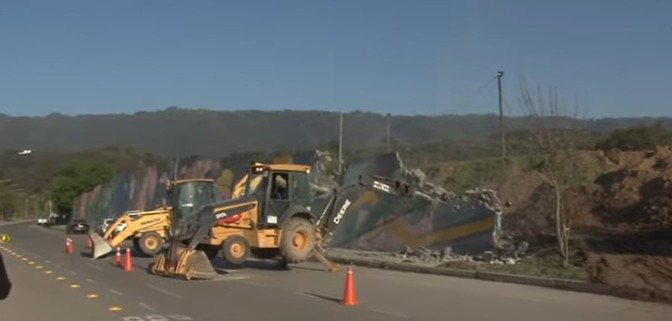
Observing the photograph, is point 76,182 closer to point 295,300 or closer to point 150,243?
point 150,243

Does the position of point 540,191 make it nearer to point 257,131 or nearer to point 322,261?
point 322,261

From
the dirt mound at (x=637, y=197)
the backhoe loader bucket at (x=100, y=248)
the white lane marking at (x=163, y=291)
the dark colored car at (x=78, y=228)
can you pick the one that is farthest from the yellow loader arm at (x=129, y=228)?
the dark colored car at (x=78, y=228)

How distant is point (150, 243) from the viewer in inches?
1161

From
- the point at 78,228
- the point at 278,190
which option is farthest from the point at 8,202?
the point at 278,190

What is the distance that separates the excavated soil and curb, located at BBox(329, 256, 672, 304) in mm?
159

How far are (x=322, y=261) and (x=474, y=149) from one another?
41.4 meters

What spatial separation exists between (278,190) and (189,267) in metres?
4.00

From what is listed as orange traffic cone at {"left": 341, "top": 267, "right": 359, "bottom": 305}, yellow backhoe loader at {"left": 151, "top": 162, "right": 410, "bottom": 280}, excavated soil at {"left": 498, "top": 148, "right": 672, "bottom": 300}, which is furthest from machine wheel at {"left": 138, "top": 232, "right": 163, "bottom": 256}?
orange traffic cone at {"left": 341, "top": 267, "right": 359, "bottom": 305}

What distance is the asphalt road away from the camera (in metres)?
13.2

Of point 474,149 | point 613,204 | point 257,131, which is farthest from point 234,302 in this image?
point 257,131

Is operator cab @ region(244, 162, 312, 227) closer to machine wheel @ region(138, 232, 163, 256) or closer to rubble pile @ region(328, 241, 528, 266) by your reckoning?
rubble pile @ region(328, 241, 528, 266)

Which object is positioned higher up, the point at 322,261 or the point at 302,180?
the point at 302,180

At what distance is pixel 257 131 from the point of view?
127 meters

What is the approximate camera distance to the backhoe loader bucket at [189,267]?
1981 cm
